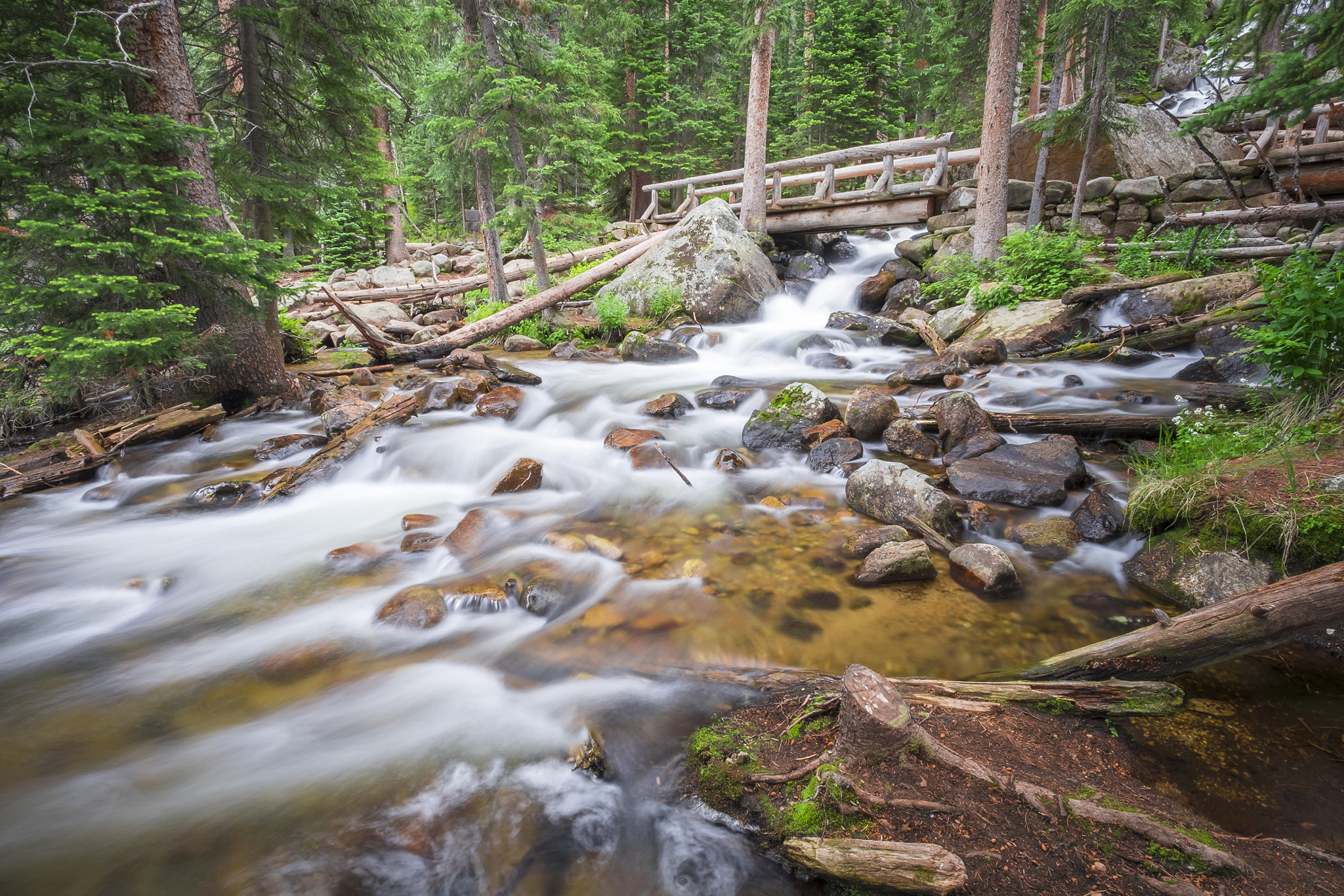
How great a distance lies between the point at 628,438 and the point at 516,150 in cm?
754

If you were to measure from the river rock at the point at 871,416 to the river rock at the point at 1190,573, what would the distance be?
8.97 feet

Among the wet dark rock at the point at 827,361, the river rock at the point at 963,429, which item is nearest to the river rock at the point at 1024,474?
the river rock at the point at 963,429

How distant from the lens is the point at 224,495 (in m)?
5.86

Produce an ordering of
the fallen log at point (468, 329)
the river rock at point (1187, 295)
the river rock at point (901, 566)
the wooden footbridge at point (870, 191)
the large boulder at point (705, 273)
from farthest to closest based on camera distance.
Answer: the wooden footbridge at point (870, 191) → the large boulder at point (705, 273) → the fallen log at point (468, 329) → the river rock at point (1187, 295) → the river rock at point (901, 566)

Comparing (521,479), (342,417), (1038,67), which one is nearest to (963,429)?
(521,479)

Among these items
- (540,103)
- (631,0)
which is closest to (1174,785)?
(540,103)

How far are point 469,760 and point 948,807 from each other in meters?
2.15

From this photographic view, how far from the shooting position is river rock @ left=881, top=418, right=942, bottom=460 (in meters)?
6.13

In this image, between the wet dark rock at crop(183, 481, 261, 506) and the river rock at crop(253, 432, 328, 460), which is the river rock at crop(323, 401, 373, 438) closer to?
the river rock at crop(253, 432, 328, 460)

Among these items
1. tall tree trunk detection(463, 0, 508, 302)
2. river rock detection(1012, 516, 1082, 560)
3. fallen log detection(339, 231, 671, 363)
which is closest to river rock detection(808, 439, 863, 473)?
river rock detection(1012, 516, 1082, 560)

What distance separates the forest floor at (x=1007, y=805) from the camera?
5.59 ft

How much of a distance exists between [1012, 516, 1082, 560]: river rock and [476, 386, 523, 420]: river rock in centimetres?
623

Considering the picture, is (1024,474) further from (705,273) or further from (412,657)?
(705,273)

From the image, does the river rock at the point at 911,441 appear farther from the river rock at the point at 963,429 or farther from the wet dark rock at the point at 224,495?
the wet dark rock at the point at 224,495
